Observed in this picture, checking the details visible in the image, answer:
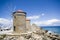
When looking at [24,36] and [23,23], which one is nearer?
[24,36]

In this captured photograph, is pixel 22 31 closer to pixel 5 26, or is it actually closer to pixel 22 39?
pixel 22 39

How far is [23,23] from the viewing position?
6.91m

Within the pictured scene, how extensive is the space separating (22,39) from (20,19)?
108 cm

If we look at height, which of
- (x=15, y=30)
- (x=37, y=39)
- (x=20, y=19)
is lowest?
(x=37, y=39)

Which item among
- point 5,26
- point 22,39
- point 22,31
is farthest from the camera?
point 5,26

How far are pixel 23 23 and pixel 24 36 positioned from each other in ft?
2.38

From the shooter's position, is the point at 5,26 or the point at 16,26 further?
the point at 5,26

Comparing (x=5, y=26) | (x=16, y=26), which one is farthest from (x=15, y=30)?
(x=5, y=26)

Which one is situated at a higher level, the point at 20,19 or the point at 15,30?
the point at 20,19

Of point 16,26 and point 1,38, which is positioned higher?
point 16,26

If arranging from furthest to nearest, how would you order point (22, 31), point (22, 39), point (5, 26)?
point (5, 26)
point (22, 31)
point (22, 39)

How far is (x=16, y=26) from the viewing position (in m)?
6.85

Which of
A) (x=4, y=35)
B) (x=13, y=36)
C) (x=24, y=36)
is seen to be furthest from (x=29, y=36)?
(x=4, y=35)

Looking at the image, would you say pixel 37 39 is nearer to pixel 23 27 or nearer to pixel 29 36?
pixel 29 36
